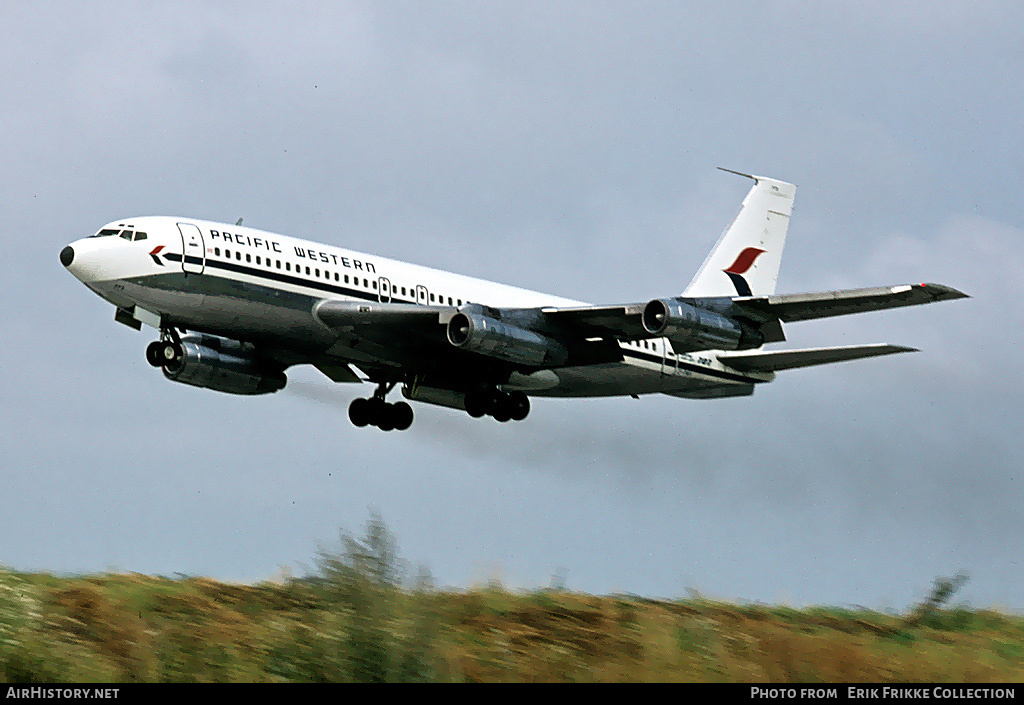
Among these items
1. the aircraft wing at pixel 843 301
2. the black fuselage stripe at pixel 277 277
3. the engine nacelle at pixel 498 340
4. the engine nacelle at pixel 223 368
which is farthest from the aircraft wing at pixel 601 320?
the engine nacelle at pixel 223 368

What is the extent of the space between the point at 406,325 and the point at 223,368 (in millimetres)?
7235

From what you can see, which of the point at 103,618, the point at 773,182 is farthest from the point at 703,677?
the point at 773,182

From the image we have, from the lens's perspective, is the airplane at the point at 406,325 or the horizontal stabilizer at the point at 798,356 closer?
the airplane at the point at 406,325

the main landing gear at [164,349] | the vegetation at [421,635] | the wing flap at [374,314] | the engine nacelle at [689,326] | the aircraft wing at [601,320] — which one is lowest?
the vegetation at [421,635]

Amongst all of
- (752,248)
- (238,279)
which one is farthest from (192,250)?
(752,248)

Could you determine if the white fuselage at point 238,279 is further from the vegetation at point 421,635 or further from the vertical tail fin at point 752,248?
the vertical tail fin at point 752,248

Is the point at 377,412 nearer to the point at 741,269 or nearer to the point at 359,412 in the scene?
the point at 359,412

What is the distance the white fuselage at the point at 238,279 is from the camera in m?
35.2

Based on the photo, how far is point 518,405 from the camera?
1646 inches

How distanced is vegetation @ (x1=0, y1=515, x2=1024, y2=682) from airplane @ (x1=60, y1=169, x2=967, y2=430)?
10.7 metres

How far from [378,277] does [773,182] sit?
2034cm

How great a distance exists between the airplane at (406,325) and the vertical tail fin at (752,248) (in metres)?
5.56

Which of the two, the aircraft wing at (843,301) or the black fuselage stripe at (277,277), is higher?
the aircraft wing at (843,301)

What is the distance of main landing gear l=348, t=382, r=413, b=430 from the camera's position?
43812 mm
